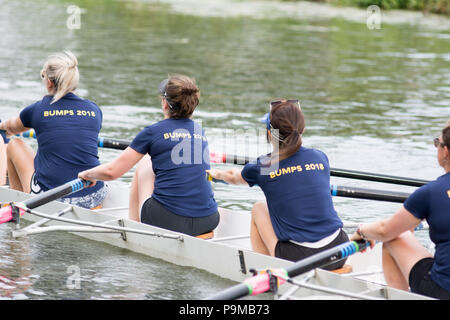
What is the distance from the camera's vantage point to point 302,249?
21.5 feet

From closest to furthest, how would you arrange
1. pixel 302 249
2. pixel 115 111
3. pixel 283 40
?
pixel 302 249, pixel 115 111, pixel 283 40

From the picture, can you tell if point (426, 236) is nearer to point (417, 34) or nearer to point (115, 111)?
point (115, 111)

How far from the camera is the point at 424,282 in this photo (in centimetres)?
586

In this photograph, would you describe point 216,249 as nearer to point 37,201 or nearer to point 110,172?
point 110,172

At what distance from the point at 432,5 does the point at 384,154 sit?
30.0 meters

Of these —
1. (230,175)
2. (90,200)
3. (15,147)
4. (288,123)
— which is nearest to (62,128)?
(90,200)

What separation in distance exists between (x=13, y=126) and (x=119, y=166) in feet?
6.12

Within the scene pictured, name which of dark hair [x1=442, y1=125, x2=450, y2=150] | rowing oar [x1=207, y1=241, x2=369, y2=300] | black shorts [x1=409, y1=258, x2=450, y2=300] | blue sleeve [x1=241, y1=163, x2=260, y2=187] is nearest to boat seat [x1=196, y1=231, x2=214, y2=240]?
blue sleeve [x1=241, y1=163, x2=260, y2=187]

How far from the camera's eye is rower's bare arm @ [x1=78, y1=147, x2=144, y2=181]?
24.1ft

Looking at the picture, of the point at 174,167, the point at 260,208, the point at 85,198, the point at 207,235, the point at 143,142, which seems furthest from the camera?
the point at 85,198

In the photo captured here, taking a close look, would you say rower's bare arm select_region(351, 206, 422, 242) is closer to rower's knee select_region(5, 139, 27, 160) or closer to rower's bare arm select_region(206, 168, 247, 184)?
rower's bare arm select_region(206, 168, 247, 184)

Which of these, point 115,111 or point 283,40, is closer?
point 115,111
